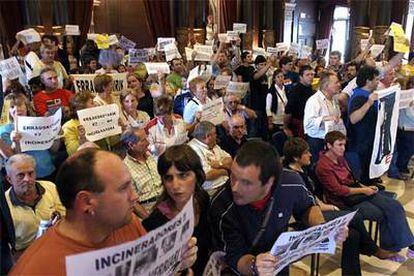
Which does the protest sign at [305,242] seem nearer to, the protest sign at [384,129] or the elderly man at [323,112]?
the protest sign at [384,129]

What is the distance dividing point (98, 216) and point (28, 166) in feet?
4.98

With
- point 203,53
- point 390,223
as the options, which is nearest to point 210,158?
point 390,223

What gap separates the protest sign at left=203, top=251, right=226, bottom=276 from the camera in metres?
2.05

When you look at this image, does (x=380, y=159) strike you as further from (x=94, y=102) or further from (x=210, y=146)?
(x=94, y=102)

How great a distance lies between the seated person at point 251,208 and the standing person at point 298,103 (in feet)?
10.0

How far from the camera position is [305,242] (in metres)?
1.82

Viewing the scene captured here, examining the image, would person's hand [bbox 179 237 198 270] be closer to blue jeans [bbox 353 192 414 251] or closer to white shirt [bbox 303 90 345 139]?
blue jeans [bbox 353 192 414 251]

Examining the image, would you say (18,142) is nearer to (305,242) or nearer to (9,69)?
(9,69)

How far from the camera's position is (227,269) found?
214 cm

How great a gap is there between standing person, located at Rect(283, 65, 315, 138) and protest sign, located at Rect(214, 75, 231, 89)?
0.83m

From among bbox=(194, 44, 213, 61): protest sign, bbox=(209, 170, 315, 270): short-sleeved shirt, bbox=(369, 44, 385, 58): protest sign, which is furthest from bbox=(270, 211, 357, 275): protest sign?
bbox=(369, 44, 385, 58): protest sign

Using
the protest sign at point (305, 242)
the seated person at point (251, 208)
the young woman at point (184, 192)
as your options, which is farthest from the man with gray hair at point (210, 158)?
the protest sign at point (305, 242)

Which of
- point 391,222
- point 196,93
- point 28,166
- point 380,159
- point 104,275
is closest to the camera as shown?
point 104,275

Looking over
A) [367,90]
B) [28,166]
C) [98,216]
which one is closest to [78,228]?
[98,216]
